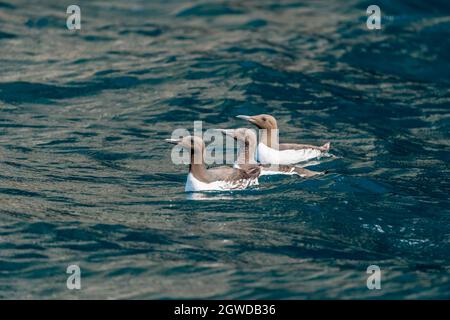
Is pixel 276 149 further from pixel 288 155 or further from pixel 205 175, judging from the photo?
pixel 205 175

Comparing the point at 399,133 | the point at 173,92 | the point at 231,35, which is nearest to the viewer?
the point at 399,133

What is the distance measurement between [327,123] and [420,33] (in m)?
7.37

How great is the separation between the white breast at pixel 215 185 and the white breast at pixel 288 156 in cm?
164

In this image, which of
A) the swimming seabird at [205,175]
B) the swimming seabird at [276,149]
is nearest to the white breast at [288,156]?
the swimming seabird at [276,149]

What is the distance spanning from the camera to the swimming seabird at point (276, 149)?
1639 cm

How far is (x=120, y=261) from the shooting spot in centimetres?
1208

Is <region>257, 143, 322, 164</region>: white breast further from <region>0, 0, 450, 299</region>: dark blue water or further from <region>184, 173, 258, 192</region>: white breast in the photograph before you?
<region>184, 173, 258, 192</region>: white breast

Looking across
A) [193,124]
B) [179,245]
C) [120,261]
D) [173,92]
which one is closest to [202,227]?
[179,245]

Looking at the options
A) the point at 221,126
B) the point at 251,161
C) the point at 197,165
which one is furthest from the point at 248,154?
the point at 221,126

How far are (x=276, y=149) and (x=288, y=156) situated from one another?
0.90 ft

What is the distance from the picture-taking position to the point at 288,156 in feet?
53.8

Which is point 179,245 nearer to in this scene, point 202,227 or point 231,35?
point 202,227
